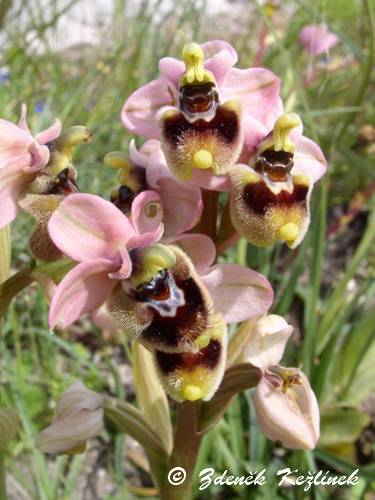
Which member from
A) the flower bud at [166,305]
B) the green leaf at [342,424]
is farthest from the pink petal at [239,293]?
the green leaf at [342,424]

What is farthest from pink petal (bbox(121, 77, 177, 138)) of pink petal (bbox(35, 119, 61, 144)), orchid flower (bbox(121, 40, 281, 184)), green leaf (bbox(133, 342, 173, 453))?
green leaf (bbox(133, 342, 173, 453))

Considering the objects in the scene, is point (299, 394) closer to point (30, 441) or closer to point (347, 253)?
point (30, 441)

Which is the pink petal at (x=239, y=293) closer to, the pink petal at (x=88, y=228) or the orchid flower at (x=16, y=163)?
the pink petal at (x=88, y=228)

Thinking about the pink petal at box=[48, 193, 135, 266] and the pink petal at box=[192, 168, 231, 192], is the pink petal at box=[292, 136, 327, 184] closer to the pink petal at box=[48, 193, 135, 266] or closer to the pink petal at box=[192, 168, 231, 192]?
A: the pink petal at box=[192, 168, 231, 192]

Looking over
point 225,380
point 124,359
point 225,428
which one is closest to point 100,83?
point 124,359

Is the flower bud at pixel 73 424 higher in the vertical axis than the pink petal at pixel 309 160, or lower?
lower
